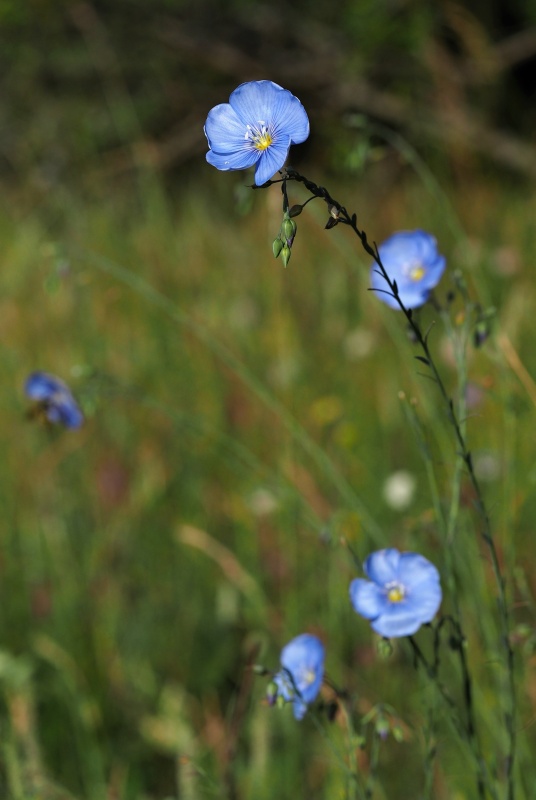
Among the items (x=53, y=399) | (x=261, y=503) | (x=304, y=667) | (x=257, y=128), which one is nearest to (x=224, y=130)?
(x=257, y=128)

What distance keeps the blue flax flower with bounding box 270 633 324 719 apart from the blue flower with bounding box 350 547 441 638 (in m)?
0.13

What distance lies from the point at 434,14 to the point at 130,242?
2.08 m

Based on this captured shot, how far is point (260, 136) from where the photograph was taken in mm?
879

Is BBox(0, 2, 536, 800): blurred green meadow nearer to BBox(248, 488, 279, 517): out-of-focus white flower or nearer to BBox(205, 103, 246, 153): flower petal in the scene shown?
BBox(248, 488, 279, 517): out-of-focus white flower

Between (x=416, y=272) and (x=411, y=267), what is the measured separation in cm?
2

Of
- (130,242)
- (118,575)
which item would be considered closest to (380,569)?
(118,575)

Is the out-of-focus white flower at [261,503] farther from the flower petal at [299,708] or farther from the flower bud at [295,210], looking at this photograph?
the flower bud at [295,210]

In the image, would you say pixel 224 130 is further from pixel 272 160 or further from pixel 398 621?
pixel 398 621

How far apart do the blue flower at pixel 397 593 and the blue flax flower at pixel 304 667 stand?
13 cm

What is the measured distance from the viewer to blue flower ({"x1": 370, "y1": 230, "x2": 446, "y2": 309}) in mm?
1233

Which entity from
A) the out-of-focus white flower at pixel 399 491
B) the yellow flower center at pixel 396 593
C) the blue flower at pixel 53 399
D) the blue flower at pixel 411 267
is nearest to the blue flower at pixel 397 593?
the yellow flower center at pixel 396 593

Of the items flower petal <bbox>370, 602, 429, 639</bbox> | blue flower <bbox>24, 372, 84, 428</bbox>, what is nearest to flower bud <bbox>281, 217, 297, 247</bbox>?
flower petal <bbox>370, 602, 429, 639</bbox>

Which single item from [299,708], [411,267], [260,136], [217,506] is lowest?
[299,708]

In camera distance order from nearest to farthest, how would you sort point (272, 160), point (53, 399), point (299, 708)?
point (272, 160) < point (299, 708) < point (53, 399)
